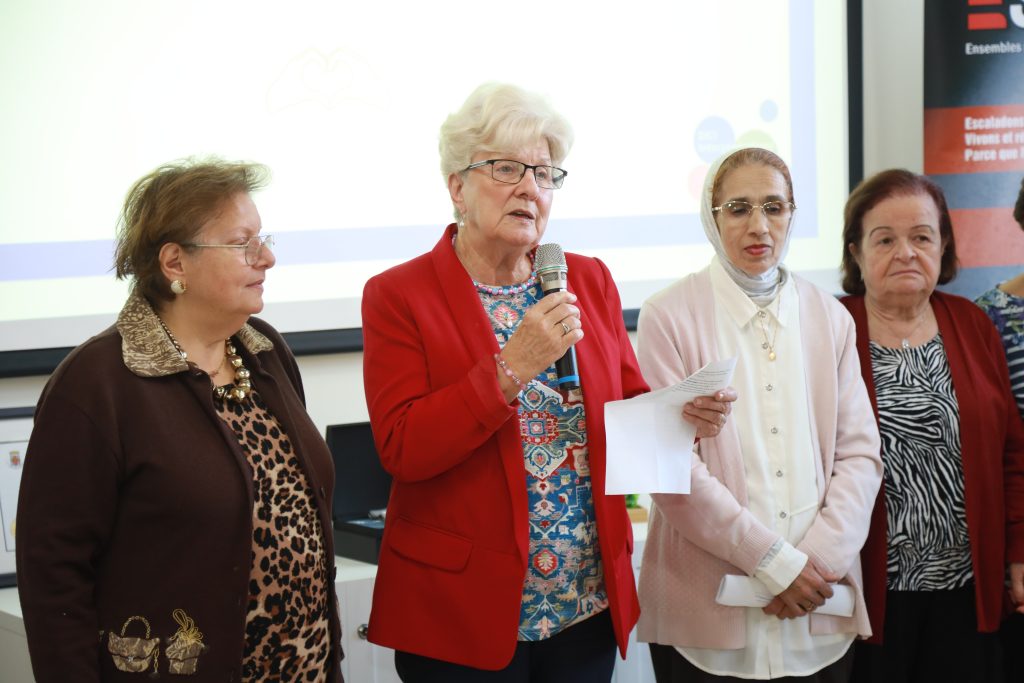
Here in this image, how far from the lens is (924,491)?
2545 millimetres

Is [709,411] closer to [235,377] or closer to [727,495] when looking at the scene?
[727,495]

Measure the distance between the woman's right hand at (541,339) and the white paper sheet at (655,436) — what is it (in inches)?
9.2

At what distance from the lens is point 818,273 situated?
408cm

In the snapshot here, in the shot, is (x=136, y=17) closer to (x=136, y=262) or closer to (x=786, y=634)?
(x=136, y=262)

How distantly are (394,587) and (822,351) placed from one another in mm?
1186

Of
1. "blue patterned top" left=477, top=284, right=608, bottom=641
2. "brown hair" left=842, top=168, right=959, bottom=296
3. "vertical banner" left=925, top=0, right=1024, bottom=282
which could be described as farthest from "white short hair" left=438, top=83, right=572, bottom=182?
"vertical banner" left=925, top=0, right=1024, bottom=282

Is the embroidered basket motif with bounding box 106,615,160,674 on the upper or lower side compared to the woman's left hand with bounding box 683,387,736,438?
lower

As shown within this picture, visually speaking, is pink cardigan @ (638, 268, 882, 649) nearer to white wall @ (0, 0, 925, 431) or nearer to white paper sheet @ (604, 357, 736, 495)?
white paper sheet @ (604, 357, 736, 495)

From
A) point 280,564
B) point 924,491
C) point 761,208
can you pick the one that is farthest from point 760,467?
point 280,564

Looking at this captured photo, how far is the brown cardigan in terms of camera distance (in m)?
1.68

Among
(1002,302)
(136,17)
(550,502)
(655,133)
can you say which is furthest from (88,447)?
(655,133)

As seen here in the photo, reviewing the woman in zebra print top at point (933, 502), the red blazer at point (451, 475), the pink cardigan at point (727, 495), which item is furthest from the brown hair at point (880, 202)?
the red blazer at point (451, 475)

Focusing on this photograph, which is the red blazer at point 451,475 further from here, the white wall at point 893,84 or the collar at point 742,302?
the white wall at point 893,84

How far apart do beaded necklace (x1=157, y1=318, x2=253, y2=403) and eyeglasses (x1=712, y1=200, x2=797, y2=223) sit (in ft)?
4.01
